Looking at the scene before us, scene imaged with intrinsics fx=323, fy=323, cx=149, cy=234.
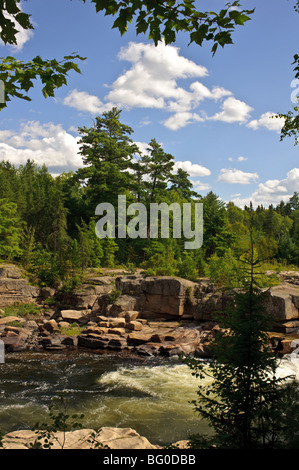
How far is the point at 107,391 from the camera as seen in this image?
10039 millimetres

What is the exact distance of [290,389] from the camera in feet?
12.0

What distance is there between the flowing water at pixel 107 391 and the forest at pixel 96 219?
8938 millimetres

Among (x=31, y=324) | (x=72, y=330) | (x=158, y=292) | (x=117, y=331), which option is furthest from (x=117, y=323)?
(x=31, y=324)

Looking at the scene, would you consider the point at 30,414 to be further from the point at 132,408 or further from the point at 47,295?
the point at 47,295

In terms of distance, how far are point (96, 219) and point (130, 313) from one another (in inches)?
604

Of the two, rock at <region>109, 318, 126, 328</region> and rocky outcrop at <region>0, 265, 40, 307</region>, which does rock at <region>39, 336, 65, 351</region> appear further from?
rocky outcrop at <region>0, 265, 40, 307</region>

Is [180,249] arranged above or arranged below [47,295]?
above

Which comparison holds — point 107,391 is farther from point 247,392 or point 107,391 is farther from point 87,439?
point 247,392

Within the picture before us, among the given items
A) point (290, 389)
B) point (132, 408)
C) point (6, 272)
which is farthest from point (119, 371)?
point (6, 272)

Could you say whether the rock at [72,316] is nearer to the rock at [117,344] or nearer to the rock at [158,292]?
the rock at [158,292]

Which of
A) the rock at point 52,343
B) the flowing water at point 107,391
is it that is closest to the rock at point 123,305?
the rock at point 52,343

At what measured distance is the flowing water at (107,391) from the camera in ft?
25.8

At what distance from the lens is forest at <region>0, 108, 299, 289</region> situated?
22.5 m

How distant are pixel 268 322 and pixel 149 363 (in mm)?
9916
